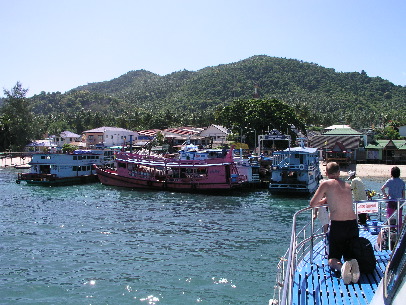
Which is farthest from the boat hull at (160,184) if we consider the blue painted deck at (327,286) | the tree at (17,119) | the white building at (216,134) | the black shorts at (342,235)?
the white building at (216,134)

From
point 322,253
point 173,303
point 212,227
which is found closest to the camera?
point 322,253

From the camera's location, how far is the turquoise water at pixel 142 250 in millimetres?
15734

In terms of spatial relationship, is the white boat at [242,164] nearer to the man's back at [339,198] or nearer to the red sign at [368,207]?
the red sign at [368,207]

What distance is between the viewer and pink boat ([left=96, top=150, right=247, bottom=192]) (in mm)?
43844

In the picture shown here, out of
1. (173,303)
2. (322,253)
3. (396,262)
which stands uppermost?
(396,262)

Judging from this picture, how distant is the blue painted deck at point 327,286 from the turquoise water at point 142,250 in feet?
21.1

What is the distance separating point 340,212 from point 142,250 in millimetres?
14966

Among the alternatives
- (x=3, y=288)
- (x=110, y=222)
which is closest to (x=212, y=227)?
(x=110, y=222)

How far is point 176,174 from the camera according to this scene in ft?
155

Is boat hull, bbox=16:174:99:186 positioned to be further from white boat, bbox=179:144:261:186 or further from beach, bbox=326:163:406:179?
A: beach, bbox=326:163:406:179

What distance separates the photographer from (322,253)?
10430 millimetres

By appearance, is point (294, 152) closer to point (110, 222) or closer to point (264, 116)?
point (110, 222)

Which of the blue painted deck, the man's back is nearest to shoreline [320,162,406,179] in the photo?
the blue painted deck

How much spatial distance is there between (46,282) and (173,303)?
17.9 ft
